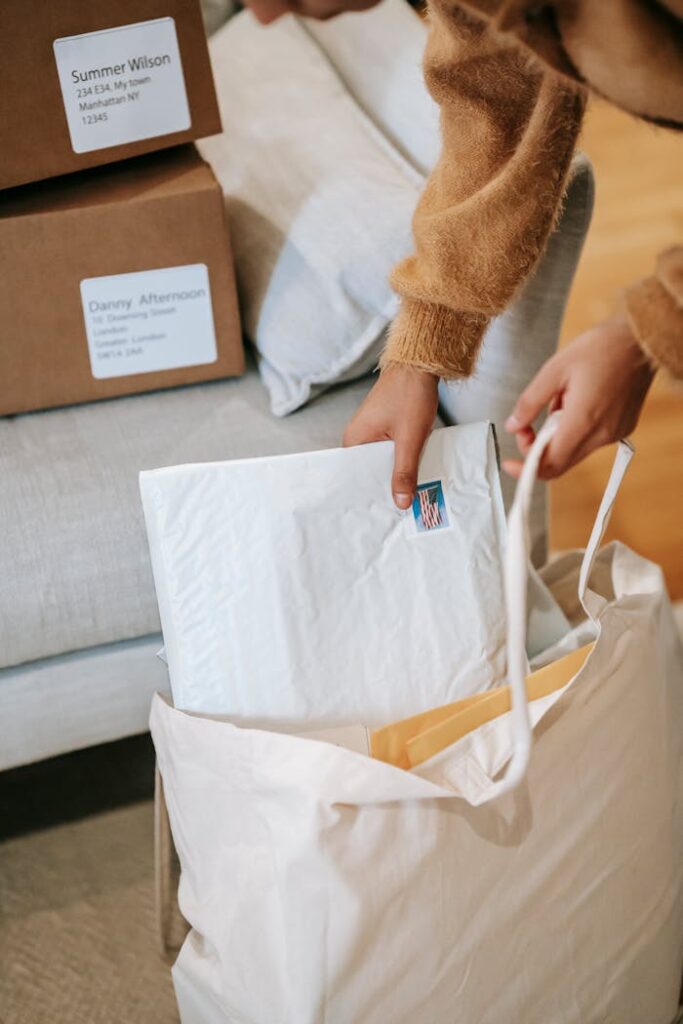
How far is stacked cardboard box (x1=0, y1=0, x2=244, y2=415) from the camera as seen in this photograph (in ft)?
2.98

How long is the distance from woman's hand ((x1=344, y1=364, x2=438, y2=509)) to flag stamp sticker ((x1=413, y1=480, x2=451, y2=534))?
0.01 m

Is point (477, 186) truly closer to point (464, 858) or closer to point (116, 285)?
point (116, 285)

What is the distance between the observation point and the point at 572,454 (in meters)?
0.67

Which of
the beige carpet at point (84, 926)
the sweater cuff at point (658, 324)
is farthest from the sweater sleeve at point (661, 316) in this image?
the beige carpet at point (84, 926)

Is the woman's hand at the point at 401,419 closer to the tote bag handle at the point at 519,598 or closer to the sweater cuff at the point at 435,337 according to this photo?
the sweater cuff at the point at 435,337

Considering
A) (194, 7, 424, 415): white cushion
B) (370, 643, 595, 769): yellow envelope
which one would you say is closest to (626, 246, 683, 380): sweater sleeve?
(370, 643, 595, 769): yellow envelope

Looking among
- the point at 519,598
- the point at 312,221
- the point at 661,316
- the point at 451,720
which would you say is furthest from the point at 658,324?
the point at 312,221

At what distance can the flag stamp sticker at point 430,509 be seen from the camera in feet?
2.67

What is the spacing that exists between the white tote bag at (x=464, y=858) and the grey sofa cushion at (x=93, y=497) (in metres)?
0.17

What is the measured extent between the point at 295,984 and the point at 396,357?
46cm

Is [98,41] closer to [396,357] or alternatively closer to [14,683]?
[396,357]

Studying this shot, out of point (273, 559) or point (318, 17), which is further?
point (273, 559)

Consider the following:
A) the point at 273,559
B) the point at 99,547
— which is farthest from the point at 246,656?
the point at 99,547

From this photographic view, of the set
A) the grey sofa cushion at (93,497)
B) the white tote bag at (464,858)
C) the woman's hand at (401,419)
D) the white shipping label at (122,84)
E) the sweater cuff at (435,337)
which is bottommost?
the white tote bag at (464,858)
